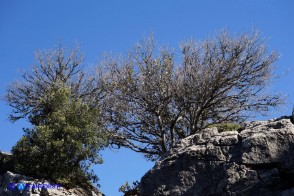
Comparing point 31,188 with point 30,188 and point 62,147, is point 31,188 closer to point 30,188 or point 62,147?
point 30,188

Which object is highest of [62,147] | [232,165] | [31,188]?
[62,147]

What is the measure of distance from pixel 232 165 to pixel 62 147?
27.4ft

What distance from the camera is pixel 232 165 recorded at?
16234 mm

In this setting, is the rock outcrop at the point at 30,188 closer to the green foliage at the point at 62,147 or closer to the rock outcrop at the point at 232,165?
the green foliage at the point at 62,147

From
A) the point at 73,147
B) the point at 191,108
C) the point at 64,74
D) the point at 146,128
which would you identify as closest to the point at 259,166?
the point at 73,147

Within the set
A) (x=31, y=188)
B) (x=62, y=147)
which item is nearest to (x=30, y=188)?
(x=31, y=188)

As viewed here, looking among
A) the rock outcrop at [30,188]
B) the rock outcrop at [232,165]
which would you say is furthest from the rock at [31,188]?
the rock outcrop at [232,165]

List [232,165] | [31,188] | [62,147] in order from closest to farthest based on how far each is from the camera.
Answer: [232,165], [31,188], [62,147]

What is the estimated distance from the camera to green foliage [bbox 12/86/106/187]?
20.4m

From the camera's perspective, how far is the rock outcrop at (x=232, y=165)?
1541 centimetres

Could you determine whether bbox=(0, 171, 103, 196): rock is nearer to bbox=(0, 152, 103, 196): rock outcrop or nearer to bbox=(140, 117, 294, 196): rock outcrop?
bbox=(0, 152, 103, 196): rock outcrop

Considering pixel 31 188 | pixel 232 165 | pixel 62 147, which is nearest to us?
pixel 232 165

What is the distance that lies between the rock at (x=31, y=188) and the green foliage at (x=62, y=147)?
497mm

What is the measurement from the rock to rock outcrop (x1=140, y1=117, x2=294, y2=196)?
4223 millimetres
